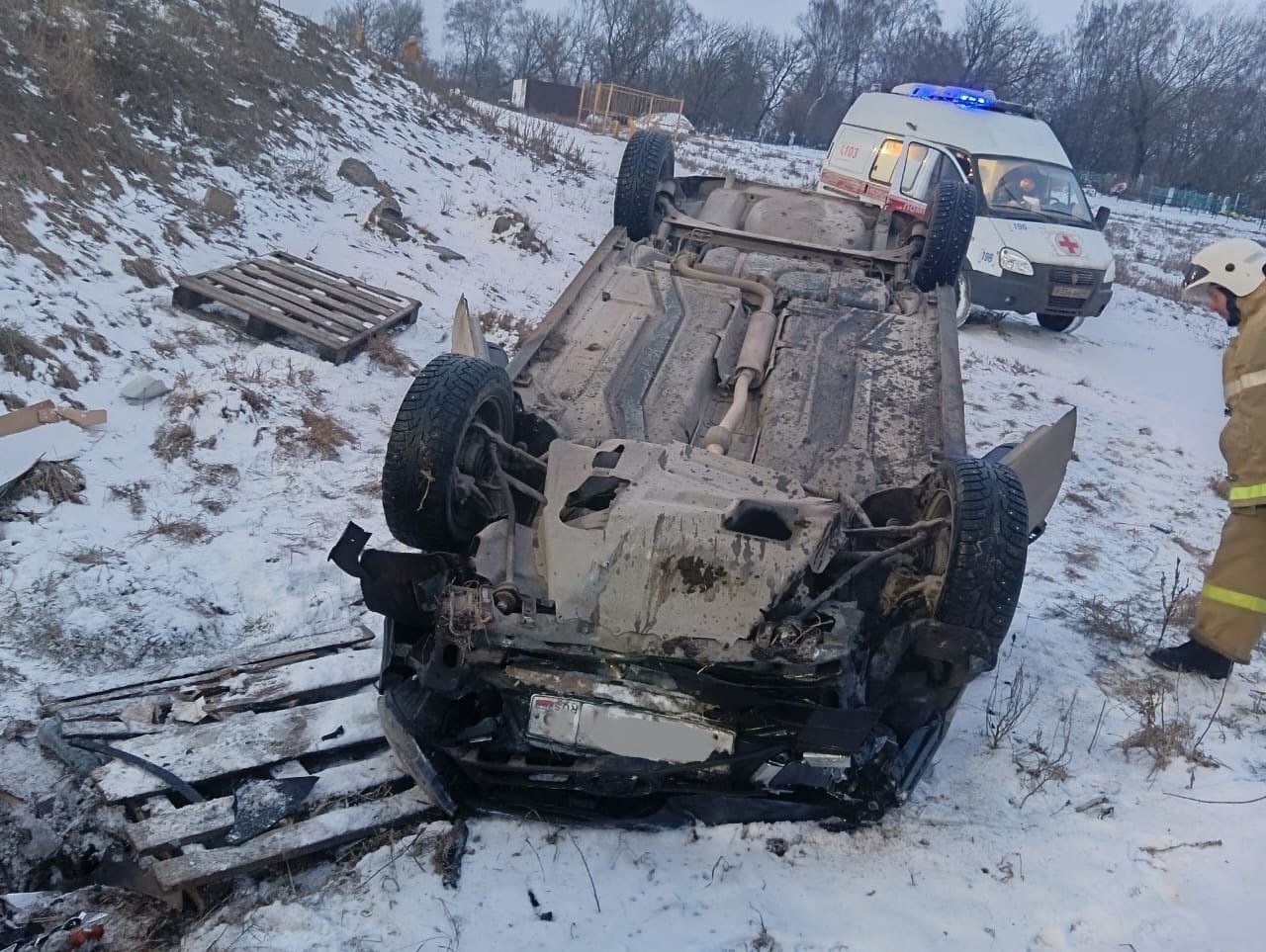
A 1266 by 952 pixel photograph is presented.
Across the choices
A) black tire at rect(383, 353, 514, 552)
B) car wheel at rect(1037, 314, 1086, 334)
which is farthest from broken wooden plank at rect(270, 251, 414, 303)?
car wheel at rect(1037, 314, 1086, 334)

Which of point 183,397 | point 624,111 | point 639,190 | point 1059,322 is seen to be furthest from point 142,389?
point 624,111

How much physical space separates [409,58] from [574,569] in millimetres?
20881

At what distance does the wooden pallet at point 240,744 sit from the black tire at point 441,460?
708mm

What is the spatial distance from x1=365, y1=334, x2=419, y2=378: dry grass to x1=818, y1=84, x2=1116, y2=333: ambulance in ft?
17.5

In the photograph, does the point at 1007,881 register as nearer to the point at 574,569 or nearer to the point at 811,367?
the point at 574,569

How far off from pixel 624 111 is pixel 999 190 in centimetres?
2053

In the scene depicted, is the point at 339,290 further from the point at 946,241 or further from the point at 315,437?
the point at 946,241

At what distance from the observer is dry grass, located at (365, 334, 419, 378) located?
683 centimetres

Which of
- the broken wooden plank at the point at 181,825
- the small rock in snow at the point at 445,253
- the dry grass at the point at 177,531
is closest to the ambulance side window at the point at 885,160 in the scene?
the small rock in snow at the point at 445,253

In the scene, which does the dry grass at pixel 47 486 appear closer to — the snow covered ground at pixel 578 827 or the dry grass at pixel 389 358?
the snow covered ground at pixel 578 827

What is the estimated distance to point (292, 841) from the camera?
2.89m

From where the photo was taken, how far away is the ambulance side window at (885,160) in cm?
1118

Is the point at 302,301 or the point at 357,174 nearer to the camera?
the point at 302,301

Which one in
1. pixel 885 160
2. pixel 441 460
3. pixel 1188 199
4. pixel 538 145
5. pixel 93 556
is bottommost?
pixel 93 556
